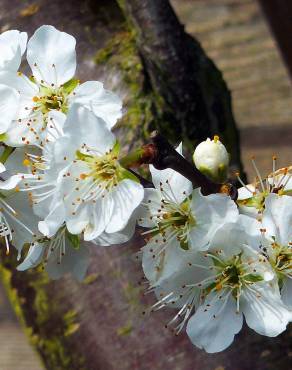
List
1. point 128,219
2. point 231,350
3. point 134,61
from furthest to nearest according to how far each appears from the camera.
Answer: point 134,61
point 231,350
point 128,219

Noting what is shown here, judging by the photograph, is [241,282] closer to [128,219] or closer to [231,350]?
[128,219]

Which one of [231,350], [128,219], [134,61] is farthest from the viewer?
[134,61]

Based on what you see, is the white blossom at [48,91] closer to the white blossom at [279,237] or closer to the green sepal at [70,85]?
the green sepal at [70,85]

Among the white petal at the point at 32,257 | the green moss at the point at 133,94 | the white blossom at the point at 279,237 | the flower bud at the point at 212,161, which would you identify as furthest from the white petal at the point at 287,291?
the green moss at the point at 133,94

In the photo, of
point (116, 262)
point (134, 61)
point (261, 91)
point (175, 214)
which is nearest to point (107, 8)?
point (134, 61)

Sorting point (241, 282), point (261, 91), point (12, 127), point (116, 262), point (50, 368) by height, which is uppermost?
point (12, 127)

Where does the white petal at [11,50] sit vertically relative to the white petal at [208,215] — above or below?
above
